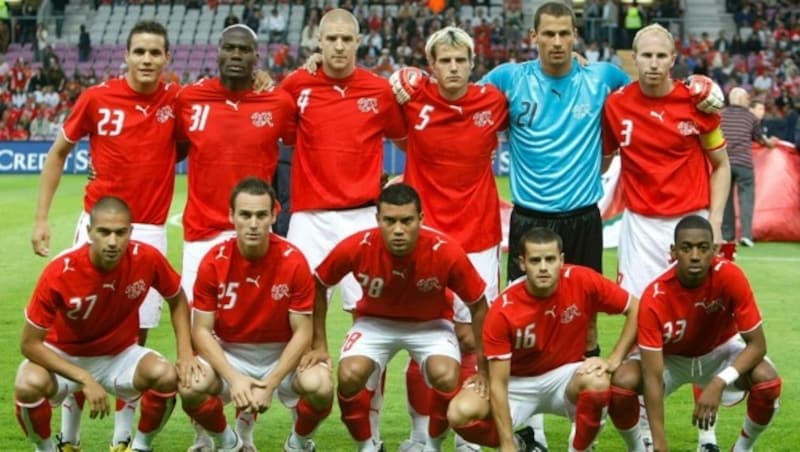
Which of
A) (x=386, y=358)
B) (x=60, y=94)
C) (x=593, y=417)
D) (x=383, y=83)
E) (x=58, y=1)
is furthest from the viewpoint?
(x=58, y=1)

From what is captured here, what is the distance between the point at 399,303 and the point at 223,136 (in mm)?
1309

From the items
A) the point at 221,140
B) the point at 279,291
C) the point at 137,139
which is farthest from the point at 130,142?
the point at 279,291

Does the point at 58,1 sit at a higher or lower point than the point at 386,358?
Answer: lower

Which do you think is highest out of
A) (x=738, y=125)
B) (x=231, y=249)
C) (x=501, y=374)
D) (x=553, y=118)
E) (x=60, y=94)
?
(x=553, y=118)

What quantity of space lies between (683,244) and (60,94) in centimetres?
2976

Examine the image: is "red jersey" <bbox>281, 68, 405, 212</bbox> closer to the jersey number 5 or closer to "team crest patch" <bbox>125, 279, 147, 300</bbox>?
the jersey number 5

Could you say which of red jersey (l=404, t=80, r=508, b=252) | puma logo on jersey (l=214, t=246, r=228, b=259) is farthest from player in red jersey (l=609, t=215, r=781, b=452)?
puma logo on jersey (l=214, t=246, r=228, b=259)

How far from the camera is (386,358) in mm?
7316

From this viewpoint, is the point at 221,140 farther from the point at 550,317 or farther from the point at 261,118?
the point at 550,317

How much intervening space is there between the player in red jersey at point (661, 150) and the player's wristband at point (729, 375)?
3.03ft

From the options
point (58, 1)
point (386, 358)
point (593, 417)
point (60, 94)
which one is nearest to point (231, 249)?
point (386, 358)

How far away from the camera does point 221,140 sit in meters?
7.55

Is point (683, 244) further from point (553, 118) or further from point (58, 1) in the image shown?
point (58, 1)

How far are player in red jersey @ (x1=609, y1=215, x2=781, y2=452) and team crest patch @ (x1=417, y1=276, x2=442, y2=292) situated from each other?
0.99 meters
